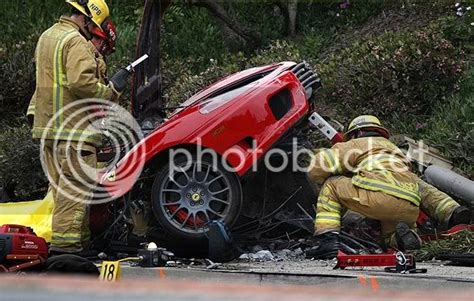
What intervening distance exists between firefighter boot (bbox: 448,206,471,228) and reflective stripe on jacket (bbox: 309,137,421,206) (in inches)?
20.3

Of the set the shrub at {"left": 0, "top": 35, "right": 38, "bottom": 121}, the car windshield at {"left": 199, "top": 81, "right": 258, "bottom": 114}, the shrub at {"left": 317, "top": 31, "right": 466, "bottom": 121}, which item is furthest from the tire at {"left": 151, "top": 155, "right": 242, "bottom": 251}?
the shrub at {"left": 0, "top": 35, "right": 38, "bottom": 121}

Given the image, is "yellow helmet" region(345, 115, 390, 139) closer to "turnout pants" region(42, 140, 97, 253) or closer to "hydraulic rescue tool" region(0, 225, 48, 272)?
"turnout pants" region(42, 140, 97, 253)

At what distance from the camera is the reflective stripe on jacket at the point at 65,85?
6676mm

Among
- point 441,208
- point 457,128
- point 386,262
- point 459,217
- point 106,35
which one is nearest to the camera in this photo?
point 386,262

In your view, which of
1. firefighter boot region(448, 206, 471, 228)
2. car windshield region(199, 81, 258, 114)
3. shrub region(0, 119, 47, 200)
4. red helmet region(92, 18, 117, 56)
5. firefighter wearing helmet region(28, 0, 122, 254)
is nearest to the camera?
firefighter wearing helmet region(28, 0, 122, 254)

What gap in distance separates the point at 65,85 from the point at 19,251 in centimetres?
168

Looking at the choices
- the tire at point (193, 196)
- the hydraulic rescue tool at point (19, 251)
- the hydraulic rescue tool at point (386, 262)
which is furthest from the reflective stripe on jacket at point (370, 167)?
the hydraulic rescue tool at point (19, 251)

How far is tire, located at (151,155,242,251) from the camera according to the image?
21.9 feet

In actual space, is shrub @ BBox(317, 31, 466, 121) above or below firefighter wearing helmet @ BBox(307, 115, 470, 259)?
above

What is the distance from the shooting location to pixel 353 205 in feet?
22.1

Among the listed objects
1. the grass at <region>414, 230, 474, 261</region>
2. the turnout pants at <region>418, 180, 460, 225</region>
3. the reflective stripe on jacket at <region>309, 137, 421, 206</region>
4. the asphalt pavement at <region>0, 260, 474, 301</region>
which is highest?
the reflective stripe on jacket at <region>309, 137, 421, 206</region>

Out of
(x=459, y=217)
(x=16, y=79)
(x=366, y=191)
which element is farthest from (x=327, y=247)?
(x=16, y=79)

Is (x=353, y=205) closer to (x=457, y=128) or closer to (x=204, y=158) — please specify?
(x=204, y=158)

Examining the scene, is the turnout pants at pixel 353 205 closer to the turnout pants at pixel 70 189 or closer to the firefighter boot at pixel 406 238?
the firefighter boot at pixel 406 238
